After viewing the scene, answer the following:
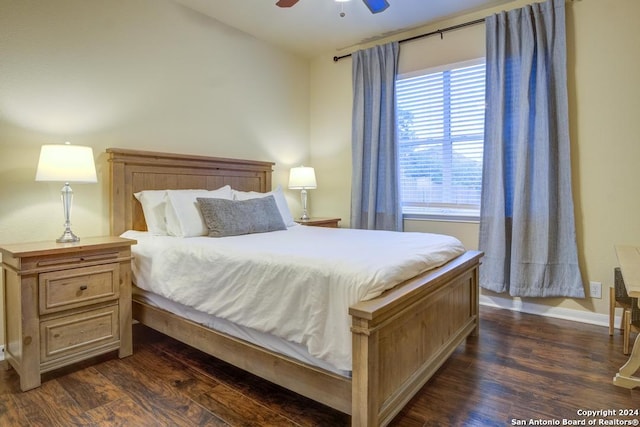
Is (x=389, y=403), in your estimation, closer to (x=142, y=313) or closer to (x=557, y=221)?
(x=142, y=313)

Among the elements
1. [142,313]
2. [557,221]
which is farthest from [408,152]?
[142,313]

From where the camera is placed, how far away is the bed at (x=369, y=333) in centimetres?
149

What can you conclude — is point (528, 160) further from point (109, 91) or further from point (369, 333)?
point (109, 91)

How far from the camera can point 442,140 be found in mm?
3750

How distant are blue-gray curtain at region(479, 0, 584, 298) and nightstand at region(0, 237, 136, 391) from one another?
9.84 ft

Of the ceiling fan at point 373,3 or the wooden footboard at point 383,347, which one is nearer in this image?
the wooden footboard at point 383,347

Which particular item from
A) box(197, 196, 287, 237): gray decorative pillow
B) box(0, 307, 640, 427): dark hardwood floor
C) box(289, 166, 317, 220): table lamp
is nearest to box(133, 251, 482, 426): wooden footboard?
box(0, 307, 640, 427): dark hardwood floor

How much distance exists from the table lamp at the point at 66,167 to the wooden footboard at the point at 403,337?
1937 millimetres

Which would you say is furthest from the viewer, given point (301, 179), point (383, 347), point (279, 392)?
point (301, 179)

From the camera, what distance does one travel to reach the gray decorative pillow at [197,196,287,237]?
2.73 m

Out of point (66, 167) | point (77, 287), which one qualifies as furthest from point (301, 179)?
point (77, 287)

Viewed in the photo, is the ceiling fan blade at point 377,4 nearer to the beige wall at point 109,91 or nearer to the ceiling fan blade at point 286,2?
the ceiling fan blade at point 286,2

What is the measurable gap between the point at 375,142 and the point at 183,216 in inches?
87.4

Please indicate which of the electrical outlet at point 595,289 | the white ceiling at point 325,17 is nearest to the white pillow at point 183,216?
the white ceiling at point 325,17
